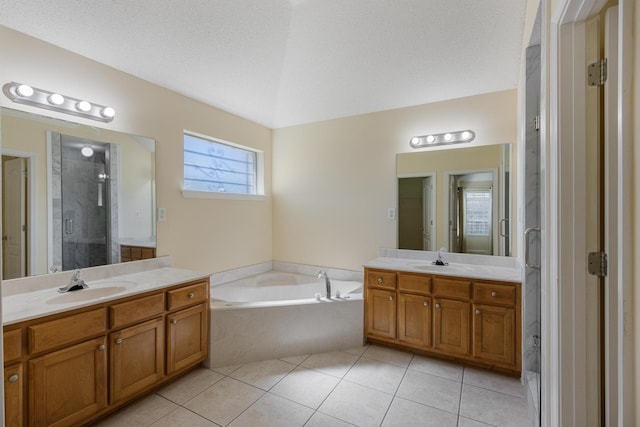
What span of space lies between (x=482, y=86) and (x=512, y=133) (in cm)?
51

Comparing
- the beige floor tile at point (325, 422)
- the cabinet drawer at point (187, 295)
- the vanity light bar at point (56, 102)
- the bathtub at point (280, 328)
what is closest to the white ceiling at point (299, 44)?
the vanity light bar at point (56, 102)

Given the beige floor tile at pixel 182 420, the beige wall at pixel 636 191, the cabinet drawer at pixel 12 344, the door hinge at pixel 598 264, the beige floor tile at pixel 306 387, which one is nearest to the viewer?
the beige wall at pixel 636 191

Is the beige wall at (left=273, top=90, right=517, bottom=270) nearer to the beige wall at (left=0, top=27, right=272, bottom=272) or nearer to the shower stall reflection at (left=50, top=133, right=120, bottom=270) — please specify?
the beige wall at (left=0, top=27, right=272, bottom=272)

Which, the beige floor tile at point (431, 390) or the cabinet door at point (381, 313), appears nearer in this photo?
the beige floor tile at point (431, 390)

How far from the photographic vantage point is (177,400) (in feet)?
6.52

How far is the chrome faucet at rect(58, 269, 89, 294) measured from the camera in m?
1.88

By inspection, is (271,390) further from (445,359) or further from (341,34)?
(341,34)

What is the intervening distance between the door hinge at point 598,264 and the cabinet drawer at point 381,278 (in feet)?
5.31

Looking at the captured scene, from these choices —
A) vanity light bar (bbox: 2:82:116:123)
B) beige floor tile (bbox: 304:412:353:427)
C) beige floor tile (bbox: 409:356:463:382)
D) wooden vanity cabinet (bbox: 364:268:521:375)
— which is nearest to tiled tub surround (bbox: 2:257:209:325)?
vanity light bar (bbox: 2:82:116:123)

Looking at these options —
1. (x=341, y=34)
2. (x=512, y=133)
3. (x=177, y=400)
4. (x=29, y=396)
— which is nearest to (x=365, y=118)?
(x=341, y=34)

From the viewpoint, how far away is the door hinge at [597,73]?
1069mm

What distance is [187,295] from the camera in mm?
2191

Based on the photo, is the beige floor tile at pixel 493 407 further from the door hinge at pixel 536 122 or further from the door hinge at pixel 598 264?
the door hinge at pixel 536 122

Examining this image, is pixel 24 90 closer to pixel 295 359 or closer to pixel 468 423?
pixel 295 359
